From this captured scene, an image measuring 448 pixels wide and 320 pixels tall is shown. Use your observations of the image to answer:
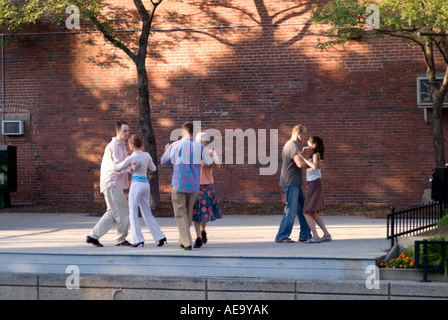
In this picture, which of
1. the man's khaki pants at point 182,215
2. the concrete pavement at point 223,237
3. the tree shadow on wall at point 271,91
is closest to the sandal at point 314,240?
the concrete pavement at point 223,237

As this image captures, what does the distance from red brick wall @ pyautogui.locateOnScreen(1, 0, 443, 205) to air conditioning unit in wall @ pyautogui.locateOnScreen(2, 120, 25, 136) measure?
0.35 meters

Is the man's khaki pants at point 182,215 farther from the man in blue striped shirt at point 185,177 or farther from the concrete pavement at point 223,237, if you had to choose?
the concrete pavement at point 223,237

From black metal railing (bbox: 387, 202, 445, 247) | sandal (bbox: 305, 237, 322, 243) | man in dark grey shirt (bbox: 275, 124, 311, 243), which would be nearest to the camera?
black metal railing (bbox: 387, 202, 445, 247)

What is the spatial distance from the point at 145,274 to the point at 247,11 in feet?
35.6

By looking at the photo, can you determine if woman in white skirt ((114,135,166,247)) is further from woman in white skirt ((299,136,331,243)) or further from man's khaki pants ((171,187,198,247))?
woman in white skirt ((299,136,331,243))

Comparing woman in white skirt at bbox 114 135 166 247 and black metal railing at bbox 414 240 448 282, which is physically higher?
woman in white skirt at bbox 114 135 166 247

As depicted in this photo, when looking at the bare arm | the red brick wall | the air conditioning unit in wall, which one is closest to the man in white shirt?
the bare arm

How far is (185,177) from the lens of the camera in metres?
9.37

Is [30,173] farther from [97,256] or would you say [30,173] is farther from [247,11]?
[97,256]

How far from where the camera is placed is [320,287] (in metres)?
7.90

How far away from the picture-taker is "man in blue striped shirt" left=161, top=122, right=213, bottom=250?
9.38 metres

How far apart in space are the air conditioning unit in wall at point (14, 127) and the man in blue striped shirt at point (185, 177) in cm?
1076
